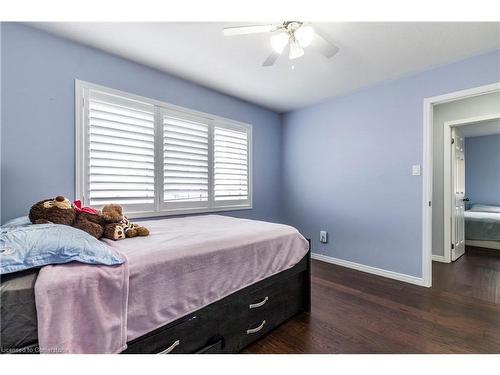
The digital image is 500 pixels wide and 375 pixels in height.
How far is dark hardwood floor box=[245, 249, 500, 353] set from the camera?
150cm

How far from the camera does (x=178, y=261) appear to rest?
1.19 m

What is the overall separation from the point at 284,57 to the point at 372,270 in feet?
8.88

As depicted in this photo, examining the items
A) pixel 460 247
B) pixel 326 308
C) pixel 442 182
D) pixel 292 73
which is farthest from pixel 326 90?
pixel 460 247

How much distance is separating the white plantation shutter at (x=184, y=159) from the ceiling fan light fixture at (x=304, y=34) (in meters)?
1.53

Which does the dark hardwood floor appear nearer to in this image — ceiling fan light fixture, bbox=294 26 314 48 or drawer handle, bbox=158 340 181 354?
drawer handle, bbox=158 340 181 354

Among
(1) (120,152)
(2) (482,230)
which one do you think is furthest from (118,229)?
(2) (482,230)

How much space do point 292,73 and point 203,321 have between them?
8.12ft

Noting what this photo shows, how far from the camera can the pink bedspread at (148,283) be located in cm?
83

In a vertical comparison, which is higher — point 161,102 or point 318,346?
point 161,102

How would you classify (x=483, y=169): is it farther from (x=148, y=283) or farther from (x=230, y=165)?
(x=148, y=283)

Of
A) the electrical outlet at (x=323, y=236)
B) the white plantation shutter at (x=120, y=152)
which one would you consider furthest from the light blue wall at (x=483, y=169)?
the white plantation shutter at (x=120, y=152)

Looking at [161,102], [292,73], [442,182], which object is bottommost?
[442,182]

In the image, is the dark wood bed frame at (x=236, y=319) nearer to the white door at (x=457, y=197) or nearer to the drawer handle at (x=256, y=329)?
the drawer handle at (x=256, y=329)
